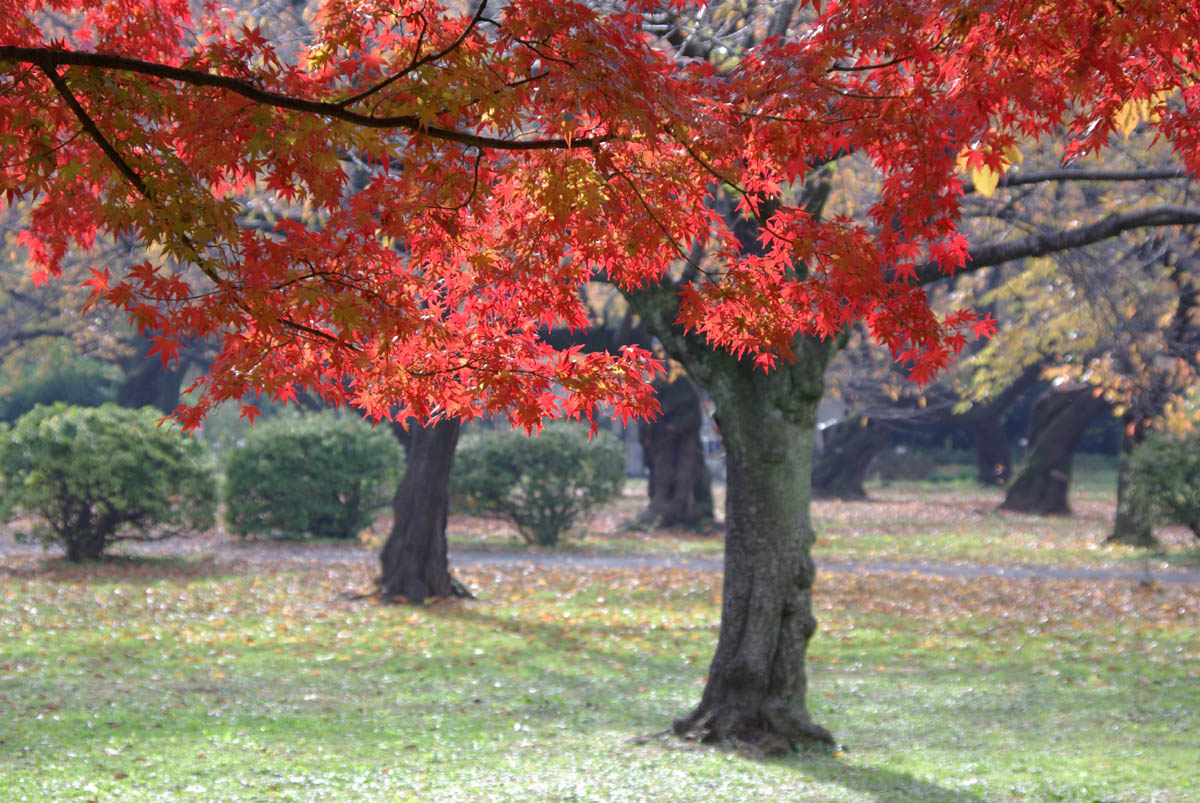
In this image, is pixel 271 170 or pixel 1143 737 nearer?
pixel 271 170

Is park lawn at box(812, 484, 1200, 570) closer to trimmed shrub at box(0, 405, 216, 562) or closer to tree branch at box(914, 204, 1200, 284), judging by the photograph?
tree branch at box(914, 204, 1200, 284)

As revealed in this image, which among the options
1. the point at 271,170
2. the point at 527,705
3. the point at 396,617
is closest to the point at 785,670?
the point at 527,705

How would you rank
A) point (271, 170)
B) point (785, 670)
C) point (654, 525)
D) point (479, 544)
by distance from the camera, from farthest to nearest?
point (654, 525) < point (479, 544) < point (785, 670) < point (271, 170)

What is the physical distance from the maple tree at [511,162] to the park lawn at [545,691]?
2.52 m

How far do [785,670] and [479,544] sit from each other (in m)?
12.2

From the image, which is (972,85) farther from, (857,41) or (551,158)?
(551,158)

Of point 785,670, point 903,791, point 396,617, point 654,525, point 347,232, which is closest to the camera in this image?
point 347,232

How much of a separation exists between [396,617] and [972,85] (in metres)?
8.82

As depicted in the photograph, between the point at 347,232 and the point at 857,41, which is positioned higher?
the point at 857,41

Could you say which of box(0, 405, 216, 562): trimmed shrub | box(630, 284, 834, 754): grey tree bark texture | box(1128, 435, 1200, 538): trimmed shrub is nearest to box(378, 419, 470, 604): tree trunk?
box(0, 405, 216, 562): trimmed shrub

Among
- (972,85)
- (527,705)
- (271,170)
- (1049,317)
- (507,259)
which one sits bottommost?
(527,705)

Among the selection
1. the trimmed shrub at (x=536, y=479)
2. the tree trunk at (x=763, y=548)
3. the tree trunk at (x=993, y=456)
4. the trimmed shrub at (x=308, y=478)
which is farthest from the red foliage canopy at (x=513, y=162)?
the tree trunk at (x=993, y=456)

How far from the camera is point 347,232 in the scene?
4965 mm

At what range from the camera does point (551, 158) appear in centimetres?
513
